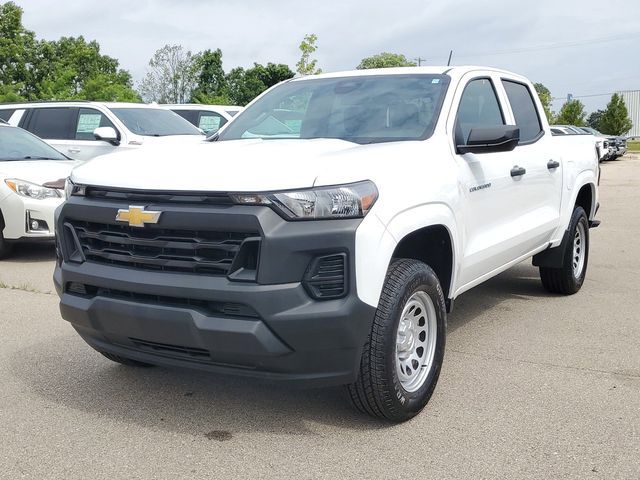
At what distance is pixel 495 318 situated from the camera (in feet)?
19.5

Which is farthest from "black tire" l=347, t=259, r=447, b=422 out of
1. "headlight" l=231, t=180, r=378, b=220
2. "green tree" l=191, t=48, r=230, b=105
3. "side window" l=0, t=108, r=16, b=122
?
"green tree" l=191, t=48, r=230, b=105

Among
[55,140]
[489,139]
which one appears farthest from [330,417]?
[55,140]

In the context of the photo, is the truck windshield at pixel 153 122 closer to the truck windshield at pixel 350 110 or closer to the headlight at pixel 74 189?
the truck windshield at pixel 350 110

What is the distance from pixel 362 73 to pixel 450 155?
3.83 ft

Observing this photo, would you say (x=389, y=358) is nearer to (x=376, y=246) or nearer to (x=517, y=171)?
(x=376, y=246)

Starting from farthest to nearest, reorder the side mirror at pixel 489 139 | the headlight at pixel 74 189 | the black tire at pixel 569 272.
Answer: the black tire at pixel 569 272, the side mirror at pixel 489 139, the headlight at pixel 74 189

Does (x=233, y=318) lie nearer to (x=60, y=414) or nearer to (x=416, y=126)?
(x=60, y=414)

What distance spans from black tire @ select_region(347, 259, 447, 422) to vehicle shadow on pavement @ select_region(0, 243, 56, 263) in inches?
238

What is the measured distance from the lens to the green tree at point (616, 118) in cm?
5256

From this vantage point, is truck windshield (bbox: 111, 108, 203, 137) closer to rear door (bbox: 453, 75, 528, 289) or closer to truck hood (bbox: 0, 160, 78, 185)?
truck hood (bbox: 0, 160, 78, 185)

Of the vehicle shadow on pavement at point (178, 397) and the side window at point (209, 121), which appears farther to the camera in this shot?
the side window at point (209, 121)

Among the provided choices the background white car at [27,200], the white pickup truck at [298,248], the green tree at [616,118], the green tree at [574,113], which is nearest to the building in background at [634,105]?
the green tree at [574,113]

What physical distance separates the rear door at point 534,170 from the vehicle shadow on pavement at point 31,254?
5.59 metres

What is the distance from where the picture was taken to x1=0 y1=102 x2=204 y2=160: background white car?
11.3 m
